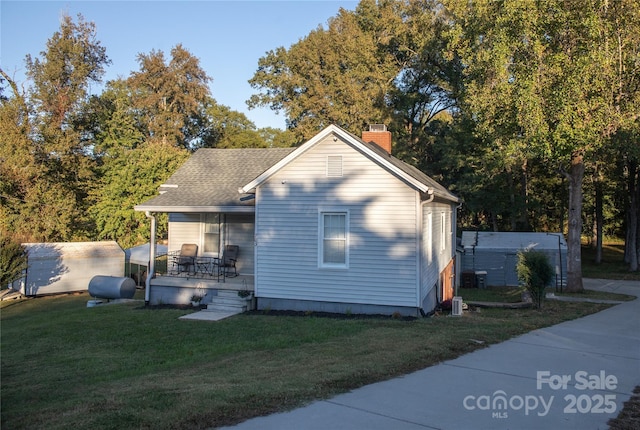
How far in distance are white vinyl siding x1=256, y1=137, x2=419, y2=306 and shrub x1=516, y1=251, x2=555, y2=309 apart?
12.9ft

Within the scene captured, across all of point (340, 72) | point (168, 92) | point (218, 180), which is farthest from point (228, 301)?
point (168, 92)

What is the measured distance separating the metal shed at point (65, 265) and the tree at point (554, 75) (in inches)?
743

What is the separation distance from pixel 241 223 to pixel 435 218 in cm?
643

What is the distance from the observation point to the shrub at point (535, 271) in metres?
14.6

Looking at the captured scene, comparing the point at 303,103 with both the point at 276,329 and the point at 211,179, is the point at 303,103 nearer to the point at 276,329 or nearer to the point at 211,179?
Answer: the point at 211,179

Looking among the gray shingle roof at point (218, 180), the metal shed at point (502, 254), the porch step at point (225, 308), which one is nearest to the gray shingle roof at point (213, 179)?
the gray shingle roof at point (218, 180)

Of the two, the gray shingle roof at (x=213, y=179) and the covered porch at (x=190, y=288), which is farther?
the gray shingle roof at (x=213, y=179)

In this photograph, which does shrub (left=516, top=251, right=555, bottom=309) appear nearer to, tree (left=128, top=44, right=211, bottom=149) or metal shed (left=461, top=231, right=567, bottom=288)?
metal shed (left=461, top=231, right=567, bottom=288)

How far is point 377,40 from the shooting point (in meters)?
36.1

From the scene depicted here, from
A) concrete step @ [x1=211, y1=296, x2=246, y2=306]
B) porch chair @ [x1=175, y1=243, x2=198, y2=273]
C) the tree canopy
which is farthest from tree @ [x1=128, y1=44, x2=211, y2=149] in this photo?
concrete step @ [x1=211, y1=296, x2=246, y2=306]

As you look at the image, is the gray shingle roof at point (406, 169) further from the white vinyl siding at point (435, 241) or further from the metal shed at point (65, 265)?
the metal shed at point (65, 265)

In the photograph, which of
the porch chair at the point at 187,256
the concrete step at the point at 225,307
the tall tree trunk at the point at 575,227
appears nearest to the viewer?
the concrete step at the point at 225,307

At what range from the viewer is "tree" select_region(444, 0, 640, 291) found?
58.1 feet

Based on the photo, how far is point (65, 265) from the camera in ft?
78.6
